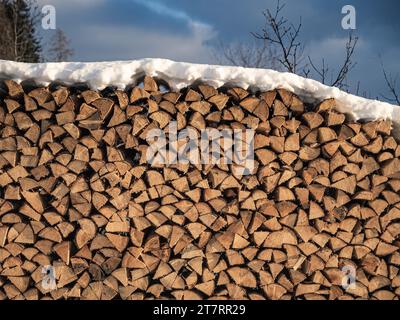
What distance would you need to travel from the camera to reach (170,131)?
4129mm

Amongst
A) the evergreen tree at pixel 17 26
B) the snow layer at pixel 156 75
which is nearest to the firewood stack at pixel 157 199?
the snow layer at pixel 156 75

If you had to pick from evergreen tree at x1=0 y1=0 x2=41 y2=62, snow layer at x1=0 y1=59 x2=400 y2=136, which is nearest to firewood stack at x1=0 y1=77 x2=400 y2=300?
snow layer at x1=0 y1=59 x2=400 y2=136

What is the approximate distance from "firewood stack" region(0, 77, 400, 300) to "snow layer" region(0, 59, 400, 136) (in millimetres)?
77

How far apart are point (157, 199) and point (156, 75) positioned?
950 mm

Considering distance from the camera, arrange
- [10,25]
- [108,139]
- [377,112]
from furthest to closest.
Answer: [10,25] < [377,112] < [108,139]

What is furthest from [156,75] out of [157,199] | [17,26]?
[17,26]

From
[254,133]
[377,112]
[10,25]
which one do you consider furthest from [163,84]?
[10,25]

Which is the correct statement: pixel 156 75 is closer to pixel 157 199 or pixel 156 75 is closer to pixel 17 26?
pixel 157 199

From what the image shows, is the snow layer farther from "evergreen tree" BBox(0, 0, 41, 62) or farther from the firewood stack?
"evergreen tree" BBox(0, 0, 41, 62)

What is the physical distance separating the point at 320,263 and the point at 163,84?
6.12 ft

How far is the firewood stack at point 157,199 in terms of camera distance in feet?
13.5

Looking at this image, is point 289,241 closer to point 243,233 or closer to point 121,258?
point 243,233

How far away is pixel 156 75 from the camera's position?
421cm

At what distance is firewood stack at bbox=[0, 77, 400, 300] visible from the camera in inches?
162
